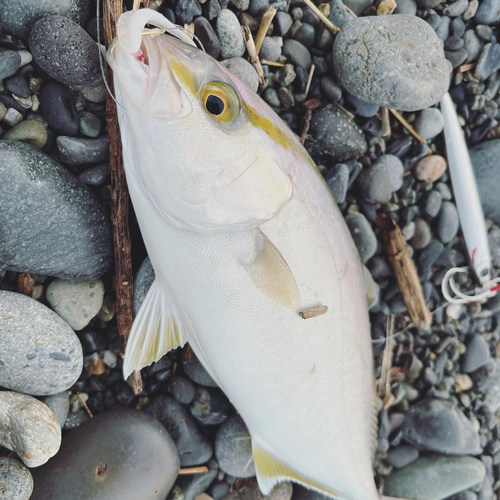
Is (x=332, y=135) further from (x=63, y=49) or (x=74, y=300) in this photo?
(x=74, y=300)

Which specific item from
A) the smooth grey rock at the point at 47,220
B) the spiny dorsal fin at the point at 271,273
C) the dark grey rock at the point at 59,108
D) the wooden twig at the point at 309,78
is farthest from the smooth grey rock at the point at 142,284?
the wooden twig at the point at 309,78

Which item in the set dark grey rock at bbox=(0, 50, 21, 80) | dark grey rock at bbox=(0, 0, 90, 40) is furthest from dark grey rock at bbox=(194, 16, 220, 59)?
dark grey rock at bbox=(0, 50, 21, 80)

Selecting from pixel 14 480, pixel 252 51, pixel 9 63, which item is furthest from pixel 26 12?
pixel 14 480

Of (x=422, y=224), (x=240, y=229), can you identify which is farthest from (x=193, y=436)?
(x=422, y=224)

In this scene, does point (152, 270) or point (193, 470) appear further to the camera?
point (193, 470)

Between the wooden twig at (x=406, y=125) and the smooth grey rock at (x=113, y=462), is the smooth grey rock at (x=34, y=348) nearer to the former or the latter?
the smooth grey rock at (x=113, y=462)
